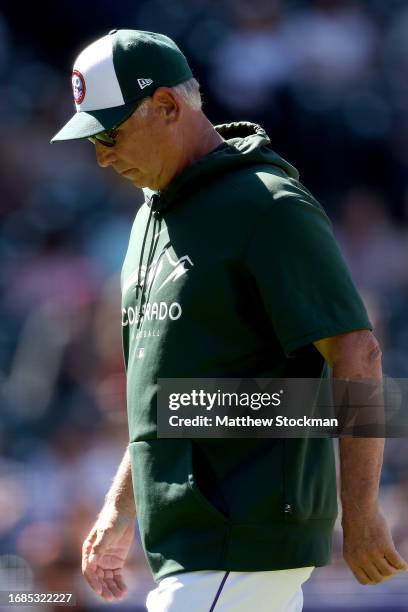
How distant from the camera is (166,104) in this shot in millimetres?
2547

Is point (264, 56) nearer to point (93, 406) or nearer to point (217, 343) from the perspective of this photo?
point (93, 406)

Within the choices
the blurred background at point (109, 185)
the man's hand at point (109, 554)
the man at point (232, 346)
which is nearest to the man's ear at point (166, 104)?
the man at point (232, 346)

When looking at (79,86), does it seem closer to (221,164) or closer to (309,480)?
(221,164)

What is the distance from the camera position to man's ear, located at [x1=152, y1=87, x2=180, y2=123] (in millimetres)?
2531

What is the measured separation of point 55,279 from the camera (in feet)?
19.6

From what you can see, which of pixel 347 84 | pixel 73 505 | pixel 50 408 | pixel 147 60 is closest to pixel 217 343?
pixel 147 60

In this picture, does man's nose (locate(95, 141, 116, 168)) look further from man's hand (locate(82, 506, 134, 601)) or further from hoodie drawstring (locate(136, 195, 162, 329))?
man's hand (locate(82, 506, 134, 601))

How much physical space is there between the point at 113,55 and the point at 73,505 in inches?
114

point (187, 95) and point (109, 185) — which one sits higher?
point (187, 95)

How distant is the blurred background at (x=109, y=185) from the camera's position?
17.4 feet

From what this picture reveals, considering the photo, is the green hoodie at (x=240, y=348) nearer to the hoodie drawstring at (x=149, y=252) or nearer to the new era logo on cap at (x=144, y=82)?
the hoodie drawstring at (x=149, y=252)

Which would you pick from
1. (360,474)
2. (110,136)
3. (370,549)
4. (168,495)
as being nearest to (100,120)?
(110,136)

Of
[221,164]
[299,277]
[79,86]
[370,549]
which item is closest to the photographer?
[370,549]

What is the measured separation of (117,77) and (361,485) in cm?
103
